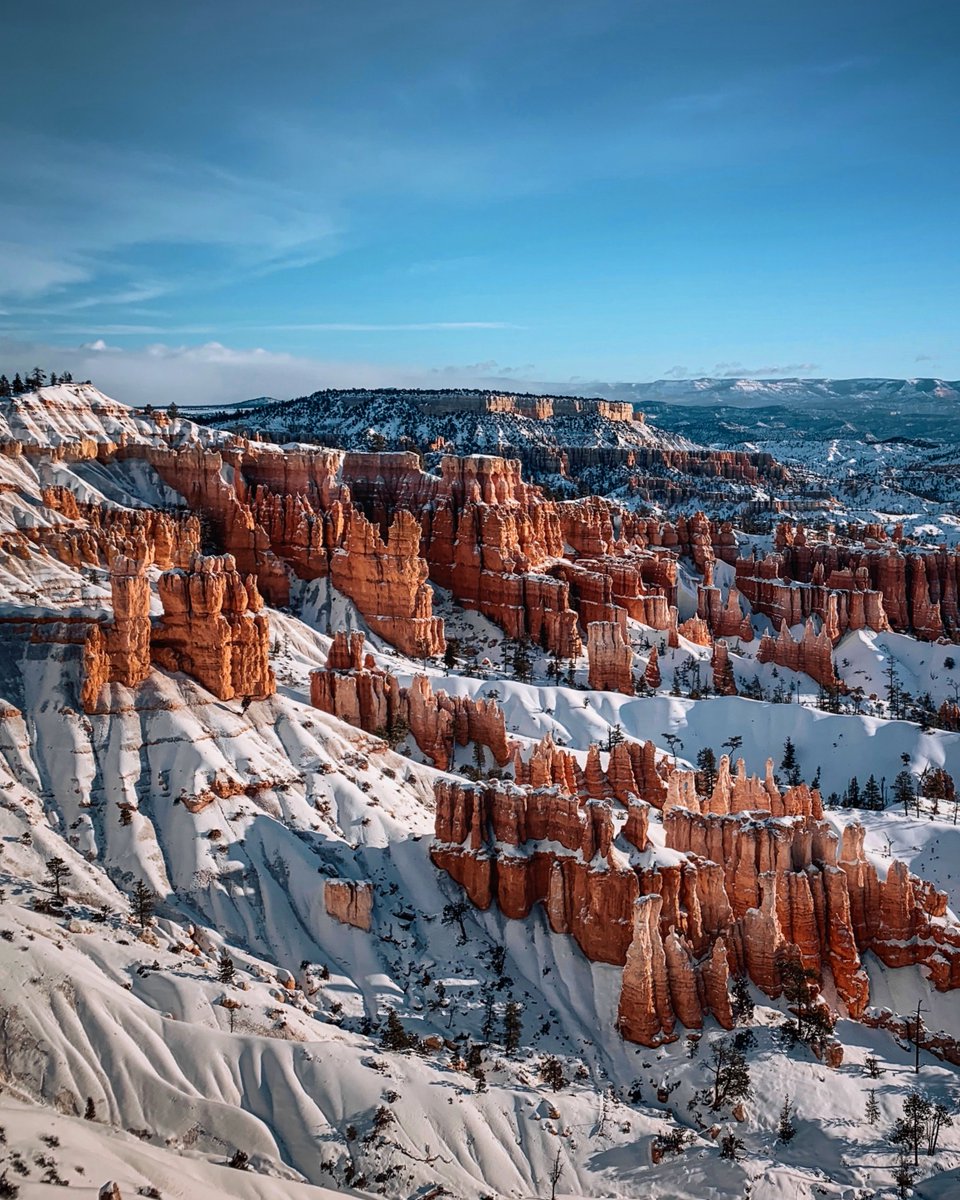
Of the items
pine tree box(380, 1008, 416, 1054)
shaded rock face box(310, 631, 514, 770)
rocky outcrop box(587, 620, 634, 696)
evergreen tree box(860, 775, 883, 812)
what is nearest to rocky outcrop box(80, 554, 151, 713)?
shaded rock face box(310, 631, 514, 770)

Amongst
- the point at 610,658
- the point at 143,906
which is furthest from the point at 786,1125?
the point at 610,658

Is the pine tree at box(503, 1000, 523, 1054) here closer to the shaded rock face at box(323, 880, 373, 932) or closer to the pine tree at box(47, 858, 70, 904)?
the shaded rock face at box(323, 880, 373, 932)

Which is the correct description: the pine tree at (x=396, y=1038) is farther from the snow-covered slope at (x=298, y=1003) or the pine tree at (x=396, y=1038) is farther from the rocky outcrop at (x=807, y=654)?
the rocky outcrop at (x=807, y=654)

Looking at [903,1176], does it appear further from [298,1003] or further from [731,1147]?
[298,1003]

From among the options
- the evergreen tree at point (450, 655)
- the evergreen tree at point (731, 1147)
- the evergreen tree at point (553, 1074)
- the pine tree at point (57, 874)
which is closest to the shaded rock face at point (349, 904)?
the evergreen tree at point (553, 1074)

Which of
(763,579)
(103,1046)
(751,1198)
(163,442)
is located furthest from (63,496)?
(763,579)
